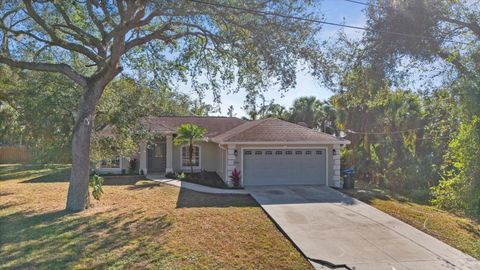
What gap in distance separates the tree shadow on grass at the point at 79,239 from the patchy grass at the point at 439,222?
7.20m

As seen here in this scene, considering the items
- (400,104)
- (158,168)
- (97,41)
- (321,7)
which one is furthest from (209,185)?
(400,104)

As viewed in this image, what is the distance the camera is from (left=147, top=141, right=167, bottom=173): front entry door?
21938 millimetres

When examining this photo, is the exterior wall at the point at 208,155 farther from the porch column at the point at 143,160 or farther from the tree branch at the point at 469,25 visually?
the tree branch at the point at 469,25

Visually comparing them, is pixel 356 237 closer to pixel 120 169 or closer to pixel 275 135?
pixel 275 135

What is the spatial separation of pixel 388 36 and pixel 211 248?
7427 mm

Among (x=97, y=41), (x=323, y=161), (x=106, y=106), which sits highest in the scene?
(x=97, y=41)

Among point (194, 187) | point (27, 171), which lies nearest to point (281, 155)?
point (194, 187)

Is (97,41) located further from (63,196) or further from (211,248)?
(211,248)

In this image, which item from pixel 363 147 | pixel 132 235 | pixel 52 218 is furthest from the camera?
pixel 363 147

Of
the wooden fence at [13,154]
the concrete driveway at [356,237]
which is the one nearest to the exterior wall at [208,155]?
the concrete driveway at [356,237]

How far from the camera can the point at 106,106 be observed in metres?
13.2

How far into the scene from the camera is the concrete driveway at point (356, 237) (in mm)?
6958

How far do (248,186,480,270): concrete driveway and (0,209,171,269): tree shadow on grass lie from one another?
3501 mm

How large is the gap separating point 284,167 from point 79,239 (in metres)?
10.5
